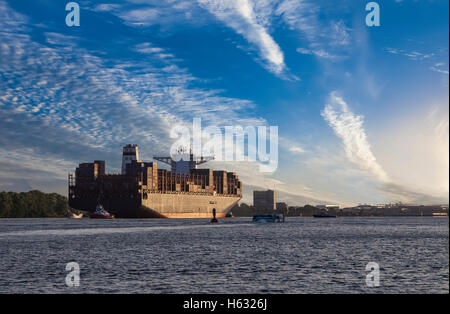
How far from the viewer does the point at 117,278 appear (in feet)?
112

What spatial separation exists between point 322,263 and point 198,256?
12302mm

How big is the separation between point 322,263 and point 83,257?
21890 millimetres

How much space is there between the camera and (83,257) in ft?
159

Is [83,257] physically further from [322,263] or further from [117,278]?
[322,263]

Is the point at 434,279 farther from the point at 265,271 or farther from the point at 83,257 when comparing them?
the point at 83,257
